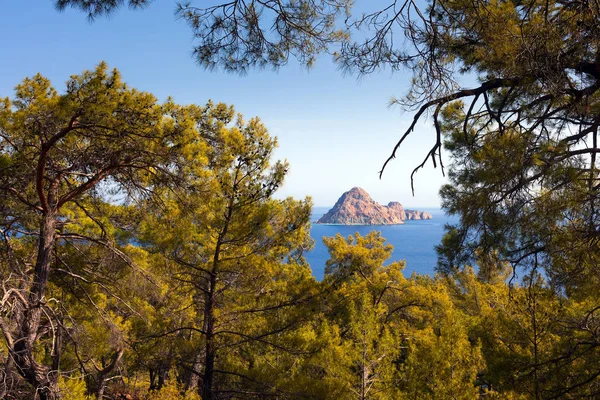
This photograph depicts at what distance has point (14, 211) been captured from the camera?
188 inches

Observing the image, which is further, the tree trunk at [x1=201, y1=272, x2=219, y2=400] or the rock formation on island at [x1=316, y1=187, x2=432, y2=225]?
the rock formation on island at [x1=316, y1=187, x2=432, y2=225]

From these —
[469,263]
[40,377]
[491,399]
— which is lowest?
[491,399]

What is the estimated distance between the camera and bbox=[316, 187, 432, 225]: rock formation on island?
13575 centimetres

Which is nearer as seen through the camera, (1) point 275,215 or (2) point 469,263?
(2) point 469,263

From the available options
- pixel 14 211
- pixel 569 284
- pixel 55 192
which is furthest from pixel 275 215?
pixel 569 284

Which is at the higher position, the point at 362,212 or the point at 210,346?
the point at 362,212

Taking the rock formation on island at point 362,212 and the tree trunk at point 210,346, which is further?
the rock formation on island at point 362,212

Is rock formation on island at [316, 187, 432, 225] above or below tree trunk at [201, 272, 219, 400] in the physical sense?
above

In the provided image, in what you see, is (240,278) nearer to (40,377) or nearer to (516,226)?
(40,377)

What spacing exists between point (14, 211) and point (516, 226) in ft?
18.7

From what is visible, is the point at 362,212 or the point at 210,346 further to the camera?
the point at 362,212

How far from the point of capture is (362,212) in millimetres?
142125

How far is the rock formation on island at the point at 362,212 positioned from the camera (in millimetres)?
135750

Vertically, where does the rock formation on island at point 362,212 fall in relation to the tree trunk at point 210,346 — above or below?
above
